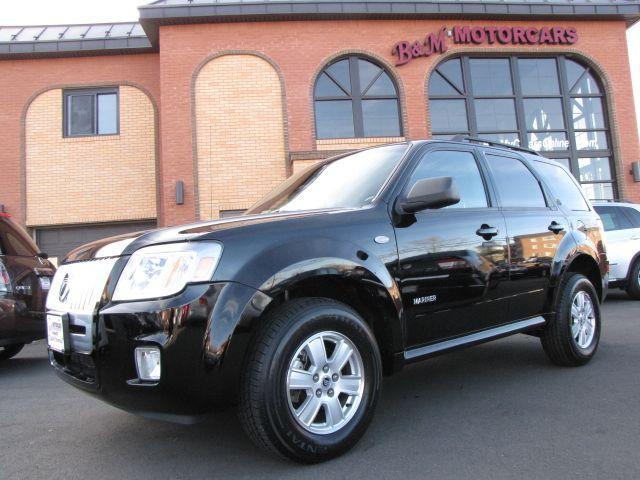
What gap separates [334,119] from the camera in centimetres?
1327

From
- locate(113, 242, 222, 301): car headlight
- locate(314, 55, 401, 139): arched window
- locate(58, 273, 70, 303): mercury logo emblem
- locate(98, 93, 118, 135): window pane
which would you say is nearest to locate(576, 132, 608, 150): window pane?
locate(314, 55, 401, 139): arched window

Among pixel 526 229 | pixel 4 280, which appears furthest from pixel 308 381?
pixel 4 280

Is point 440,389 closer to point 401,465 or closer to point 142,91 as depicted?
point 401,465

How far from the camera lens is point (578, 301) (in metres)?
4.43

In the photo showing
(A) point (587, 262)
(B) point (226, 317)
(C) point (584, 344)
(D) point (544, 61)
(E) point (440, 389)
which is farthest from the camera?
(D) point (544, 61)

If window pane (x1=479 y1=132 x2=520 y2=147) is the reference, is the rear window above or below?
below

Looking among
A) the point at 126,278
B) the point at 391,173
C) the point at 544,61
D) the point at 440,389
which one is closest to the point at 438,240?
the point at 391,173

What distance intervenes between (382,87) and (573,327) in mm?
10387

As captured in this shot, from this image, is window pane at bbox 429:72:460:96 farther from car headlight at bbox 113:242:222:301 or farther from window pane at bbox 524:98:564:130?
car headlight at bbox 113:242:222:301

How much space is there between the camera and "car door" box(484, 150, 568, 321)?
383 centimetres

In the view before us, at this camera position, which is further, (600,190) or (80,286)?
(600,190)

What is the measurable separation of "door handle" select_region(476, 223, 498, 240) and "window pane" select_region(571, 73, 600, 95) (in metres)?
13.1

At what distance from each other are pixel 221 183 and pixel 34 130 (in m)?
5.50

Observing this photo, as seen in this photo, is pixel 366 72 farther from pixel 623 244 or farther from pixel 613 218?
pixel 623 244
